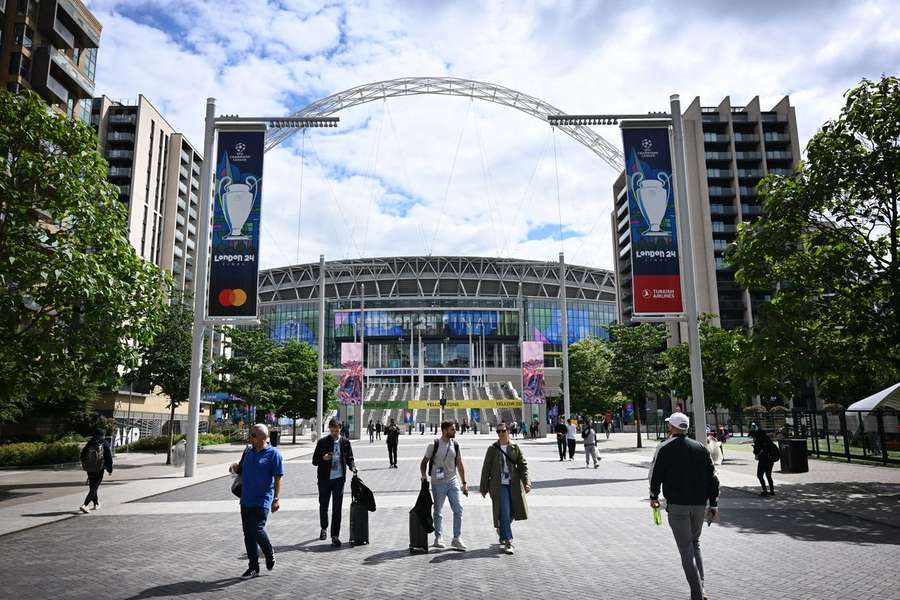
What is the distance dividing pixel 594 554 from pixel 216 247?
48.0 ft

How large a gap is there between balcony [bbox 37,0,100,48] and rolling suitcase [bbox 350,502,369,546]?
54233 mm

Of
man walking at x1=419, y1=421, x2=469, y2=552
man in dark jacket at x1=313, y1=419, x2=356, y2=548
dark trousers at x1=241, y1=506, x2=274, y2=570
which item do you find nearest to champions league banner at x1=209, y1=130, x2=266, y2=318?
man in dark jacket at x1=313, y1=419, x2=356, y2=548

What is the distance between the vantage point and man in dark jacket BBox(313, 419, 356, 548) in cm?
991

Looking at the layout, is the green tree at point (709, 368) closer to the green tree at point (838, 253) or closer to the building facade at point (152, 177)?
the green tree at point (838, 253)

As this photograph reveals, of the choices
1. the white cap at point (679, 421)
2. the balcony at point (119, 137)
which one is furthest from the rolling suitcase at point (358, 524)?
the balcony at point (119, 137)

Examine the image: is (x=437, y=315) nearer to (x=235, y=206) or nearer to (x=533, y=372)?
(x=533, y=372)

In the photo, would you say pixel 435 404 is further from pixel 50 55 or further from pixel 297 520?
pixel 297 520

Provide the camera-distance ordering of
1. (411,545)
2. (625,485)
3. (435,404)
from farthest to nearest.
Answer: (435,404) → (625,485) → (411,545)

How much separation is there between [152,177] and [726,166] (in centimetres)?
7639

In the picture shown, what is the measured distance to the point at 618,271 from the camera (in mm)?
108875

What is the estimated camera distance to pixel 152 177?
82.6 meters

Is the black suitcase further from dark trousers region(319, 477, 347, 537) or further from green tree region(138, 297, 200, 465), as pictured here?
green tree region(138, 297, 200, 465)

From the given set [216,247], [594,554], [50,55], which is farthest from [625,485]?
[50,55]

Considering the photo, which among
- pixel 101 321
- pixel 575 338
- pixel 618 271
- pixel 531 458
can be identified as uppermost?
pixel 618 271
